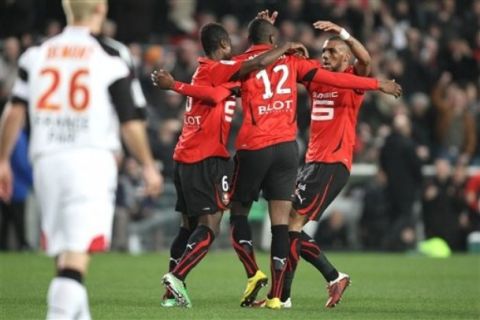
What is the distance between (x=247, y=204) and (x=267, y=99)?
0.98 m

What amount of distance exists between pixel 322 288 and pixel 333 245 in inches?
370

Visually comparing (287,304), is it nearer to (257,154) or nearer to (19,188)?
(257,154)

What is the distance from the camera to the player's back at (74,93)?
27.7 feet

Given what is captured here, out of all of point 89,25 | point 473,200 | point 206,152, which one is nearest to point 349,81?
point 206,152

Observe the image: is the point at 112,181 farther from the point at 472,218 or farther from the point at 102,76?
the point at 472,218

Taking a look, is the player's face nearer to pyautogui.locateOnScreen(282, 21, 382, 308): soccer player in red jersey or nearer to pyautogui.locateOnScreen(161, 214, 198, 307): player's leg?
pyautogui.locateOnScreen(282, 21, 382, 308): soccer player in red jersey

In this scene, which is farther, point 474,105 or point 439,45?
point 439,45

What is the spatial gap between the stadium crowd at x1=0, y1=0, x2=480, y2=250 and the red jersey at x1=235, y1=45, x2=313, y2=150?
10735mm

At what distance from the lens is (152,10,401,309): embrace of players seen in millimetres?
11984

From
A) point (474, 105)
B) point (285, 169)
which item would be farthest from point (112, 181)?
Result: point (474, 105)

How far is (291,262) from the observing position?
12273 mm

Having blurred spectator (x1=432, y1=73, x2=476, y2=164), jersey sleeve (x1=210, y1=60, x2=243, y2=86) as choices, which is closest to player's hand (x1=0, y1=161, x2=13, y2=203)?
jersey sleeve (x1=210, y1=60, x2=243, y2=86)

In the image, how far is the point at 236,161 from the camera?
1236 cm

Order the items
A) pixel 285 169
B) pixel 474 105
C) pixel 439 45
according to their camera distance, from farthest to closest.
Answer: pixel 439 45 → pixel 474 105 → pixel 285 169
